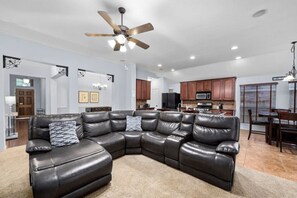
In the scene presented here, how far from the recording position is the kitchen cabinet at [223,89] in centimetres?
596

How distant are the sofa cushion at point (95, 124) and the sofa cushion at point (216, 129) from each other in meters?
1.98

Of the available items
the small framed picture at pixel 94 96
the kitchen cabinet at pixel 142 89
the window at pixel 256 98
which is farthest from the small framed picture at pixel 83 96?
the window at pixel 256 98

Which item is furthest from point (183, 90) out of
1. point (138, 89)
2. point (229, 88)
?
point (138, 89)

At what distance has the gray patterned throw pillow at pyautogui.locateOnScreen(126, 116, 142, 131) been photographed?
138 inches

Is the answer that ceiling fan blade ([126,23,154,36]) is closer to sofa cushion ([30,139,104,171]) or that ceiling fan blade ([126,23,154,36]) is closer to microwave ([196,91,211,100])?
sofa cushion ([30,139,104,171])

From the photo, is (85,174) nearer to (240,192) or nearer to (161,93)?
(240,192)

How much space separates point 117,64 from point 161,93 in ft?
11.0

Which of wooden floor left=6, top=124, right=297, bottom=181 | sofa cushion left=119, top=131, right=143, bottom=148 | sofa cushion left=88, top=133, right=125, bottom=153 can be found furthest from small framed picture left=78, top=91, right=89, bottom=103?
sofa cushion left=119, top=131, right=143, bottom=148

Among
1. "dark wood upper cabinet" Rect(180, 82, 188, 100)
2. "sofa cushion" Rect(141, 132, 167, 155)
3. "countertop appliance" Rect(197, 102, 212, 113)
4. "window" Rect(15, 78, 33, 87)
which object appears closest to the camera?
"sofa cushion" Rect(141, 132, 167, 155)

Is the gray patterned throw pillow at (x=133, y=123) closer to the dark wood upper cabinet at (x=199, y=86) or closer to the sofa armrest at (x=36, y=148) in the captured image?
the sofa armrest at (x=36, y=148)

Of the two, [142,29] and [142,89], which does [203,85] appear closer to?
[142,89]

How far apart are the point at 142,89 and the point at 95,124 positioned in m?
3.65

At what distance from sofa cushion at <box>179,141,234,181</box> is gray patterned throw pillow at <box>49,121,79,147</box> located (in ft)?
6.35

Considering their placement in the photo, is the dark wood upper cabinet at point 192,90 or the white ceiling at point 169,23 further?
the dark wood upper cabinet at point 192,90
